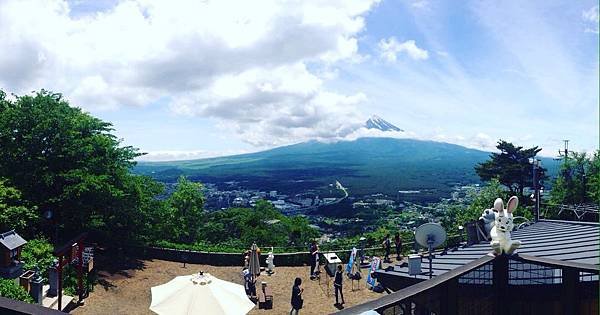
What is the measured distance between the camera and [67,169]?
1814 centimetres

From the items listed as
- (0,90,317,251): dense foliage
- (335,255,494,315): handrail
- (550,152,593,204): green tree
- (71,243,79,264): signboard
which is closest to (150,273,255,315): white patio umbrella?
(335,255,494,315): handrail

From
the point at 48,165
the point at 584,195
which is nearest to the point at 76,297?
the point at 48,165

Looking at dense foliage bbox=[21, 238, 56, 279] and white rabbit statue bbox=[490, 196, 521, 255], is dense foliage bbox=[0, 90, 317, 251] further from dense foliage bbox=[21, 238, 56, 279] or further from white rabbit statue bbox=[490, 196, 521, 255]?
white rabbit statue bbox=[490, 196, 521, 255]

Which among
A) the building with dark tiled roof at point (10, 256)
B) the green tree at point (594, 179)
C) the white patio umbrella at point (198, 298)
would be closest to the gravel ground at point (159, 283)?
the building with dark tiled roof at point (10, 256)

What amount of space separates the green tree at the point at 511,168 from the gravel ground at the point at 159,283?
29316mm

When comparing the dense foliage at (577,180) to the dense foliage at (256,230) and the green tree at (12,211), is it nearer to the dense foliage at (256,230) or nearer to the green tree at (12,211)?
the dense foliage at (256,230)

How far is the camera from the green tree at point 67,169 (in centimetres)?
1738

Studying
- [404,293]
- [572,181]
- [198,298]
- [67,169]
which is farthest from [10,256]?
[572,181]

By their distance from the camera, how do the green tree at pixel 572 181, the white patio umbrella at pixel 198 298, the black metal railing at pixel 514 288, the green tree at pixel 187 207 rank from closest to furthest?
the black metal railing at pixel 514 288 < the white patio umbrella at pixel 198 298 < the green tree at pixel 187 207 < the green tree at pixel 572 181

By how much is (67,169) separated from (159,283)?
6.19 metres

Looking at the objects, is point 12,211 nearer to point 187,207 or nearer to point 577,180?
point 187,207

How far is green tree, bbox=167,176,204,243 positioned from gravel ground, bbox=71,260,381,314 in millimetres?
8879

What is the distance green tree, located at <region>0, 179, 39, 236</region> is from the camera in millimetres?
14367

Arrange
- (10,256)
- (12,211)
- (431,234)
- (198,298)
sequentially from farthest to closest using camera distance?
(12,211)
(10,256)
(431,234)
(198,298)
